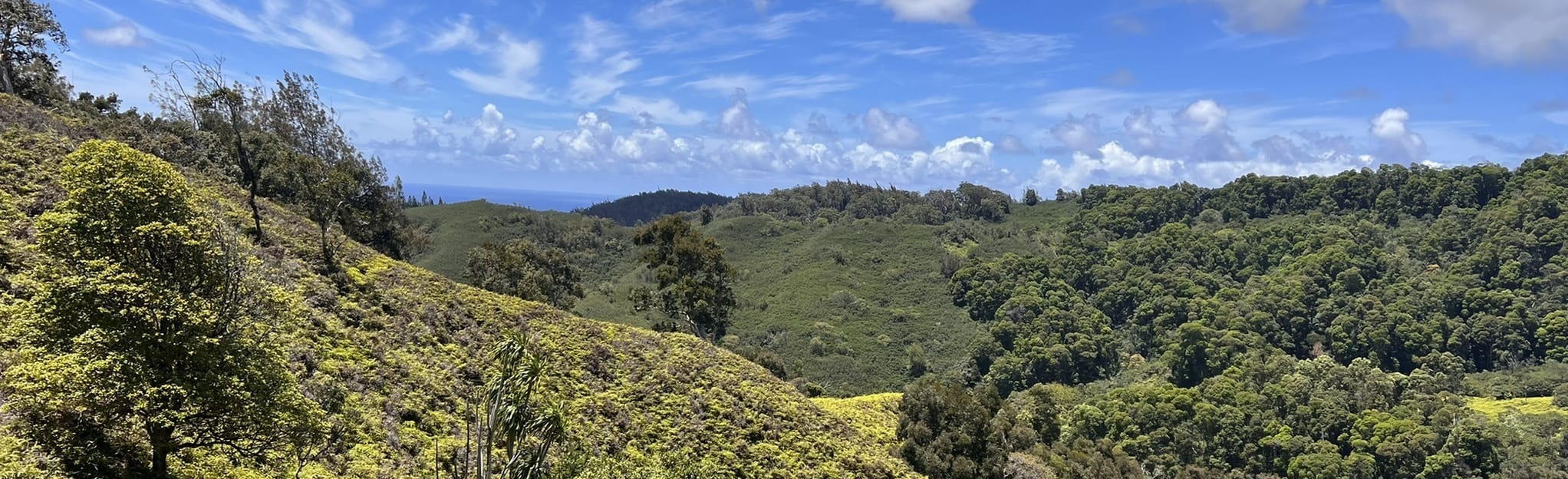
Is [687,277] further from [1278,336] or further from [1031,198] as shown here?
[1031,198]

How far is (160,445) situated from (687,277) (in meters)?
31.2

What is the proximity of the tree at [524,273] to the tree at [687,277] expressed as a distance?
469 centimetres

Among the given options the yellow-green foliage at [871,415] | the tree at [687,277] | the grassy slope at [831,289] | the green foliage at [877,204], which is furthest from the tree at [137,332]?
the green foliage at [877,204]

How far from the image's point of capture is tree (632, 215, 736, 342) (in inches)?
1570

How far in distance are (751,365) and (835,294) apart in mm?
69815

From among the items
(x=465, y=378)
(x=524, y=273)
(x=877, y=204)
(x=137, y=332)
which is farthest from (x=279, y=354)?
(x=877, y=204)

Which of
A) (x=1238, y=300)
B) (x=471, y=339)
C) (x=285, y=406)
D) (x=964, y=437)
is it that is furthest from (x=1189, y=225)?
(x=285, y=406)

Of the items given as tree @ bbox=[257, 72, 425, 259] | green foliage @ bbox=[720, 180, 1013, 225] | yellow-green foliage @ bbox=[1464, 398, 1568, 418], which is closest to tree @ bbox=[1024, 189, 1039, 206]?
green foliage @ bbox=[720, 180, 1013, 225]

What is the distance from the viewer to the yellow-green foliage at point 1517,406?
2707 inches

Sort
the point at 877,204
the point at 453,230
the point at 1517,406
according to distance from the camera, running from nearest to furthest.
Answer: the point at 1517,406 < the point at 453,230 < the point at 877,204

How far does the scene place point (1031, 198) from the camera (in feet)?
548

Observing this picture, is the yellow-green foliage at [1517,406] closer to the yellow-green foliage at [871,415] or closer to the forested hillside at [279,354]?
the yellow-green foliage at [871,415]

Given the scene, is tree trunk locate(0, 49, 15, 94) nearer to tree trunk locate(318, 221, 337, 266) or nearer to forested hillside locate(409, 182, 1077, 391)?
tree trunk locate(318, 221, 337, 266)

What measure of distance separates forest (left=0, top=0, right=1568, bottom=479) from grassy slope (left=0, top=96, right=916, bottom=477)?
12 cm
